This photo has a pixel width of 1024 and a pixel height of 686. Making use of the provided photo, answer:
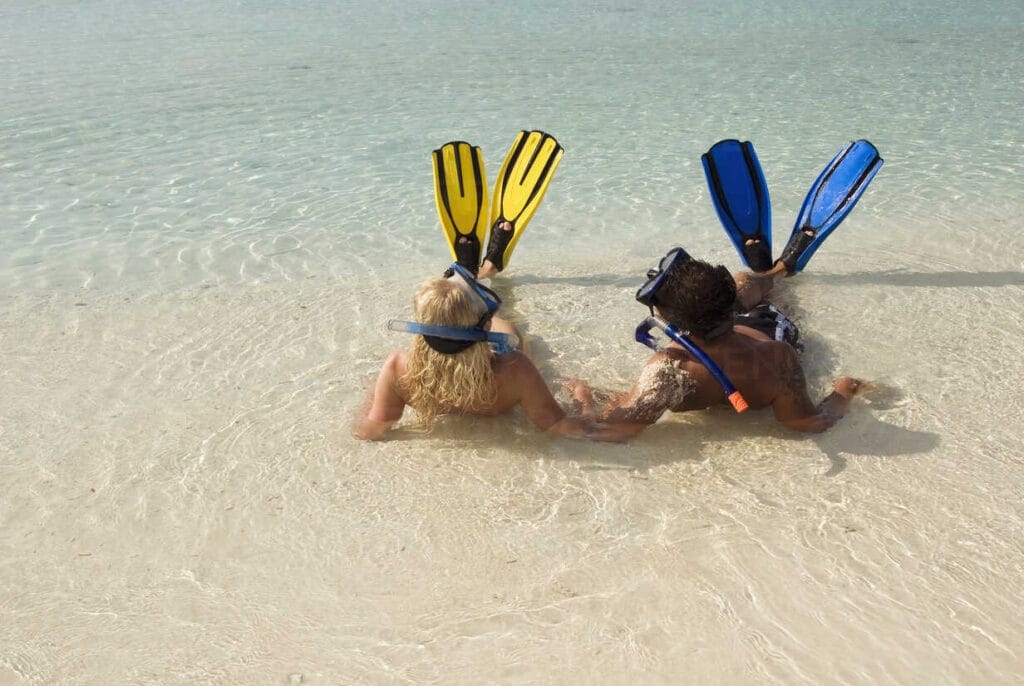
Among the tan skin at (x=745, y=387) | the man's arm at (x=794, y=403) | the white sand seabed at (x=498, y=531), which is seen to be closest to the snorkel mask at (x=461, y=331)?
the white sand seabed at (x=498, y=531)

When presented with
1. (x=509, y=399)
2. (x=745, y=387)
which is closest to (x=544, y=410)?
(x=509, y=399)

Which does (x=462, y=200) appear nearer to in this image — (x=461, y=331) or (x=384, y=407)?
(x=384, y=407)

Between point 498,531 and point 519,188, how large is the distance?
2.86 m

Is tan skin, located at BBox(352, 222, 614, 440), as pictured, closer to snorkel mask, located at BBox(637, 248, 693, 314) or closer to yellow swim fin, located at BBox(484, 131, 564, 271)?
snorkel mask, located at BBox(637, 248, 693, 314)

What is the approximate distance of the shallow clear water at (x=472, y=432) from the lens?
2.65 meters

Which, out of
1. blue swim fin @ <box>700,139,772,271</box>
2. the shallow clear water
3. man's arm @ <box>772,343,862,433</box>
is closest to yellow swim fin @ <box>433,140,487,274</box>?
the shallow clear water

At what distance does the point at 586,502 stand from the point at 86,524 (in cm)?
177

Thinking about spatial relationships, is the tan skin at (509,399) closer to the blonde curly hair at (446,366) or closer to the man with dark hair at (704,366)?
the blonde curly hair at (446,366)

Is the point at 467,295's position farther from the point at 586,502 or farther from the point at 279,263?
the point at 279,263

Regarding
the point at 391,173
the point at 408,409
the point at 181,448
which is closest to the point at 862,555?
the point at 408,409

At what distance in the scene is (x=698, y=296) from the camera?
342cm

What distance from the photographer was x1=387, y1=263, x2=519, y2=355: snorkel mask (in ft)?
11.0

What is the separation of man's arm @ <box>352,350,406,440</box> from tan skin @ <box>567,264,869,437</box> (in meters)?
0.78

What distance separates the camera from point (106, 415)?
403 centimetres
